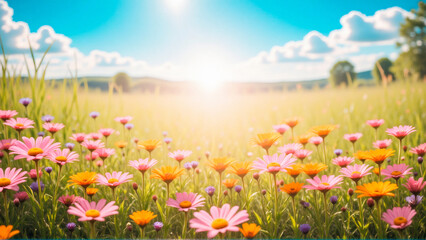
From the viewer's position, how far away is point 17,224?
1677 mm

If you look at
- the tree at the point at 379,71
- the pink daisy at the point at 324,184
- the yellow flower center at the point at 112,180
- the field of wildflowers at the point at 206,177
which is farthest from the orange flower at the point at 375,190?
the tree at the point at 379,71

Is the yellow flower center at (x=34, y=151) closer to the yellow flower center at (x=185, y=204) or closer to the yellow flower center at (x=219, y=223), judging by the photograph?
the yellow flower center at (x=185, y=204)

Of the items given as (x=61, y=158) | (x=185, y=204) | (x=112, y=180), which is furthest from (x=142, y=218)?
(x=61, y=158)

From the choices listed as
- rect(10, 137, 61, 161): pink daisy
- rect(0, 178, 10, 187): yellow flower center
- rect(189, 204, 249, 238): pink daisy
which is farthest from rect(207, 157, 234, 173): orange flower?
rect(0, 178, 10, 187): yellow flower center

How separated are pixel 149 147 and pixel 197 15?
144 cm

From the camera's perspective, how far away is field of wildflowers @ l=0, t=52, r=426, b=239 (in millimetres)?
1481

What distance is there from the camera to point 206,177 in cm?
245

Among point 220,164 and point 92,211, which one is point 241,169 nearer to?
point 220,164

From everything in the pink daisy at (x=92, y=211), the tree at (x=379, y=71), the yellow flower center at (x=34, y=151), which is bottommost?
the pink daisy at (x=92, y=211)

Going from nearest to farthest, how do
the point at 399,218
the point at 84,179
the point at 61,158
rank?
the point at 399,218, the point at 84,179, the point at 61,158

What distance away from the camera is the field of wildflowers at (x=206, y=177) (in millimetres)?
1481

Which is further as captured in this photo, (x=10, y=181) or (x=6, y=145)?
(x=6, y=145)

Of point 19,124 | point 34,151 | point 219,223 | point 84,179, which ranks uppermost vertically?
point 19,124

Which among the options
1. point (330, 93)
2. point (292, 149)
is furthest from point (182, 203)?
point (330, 93)
